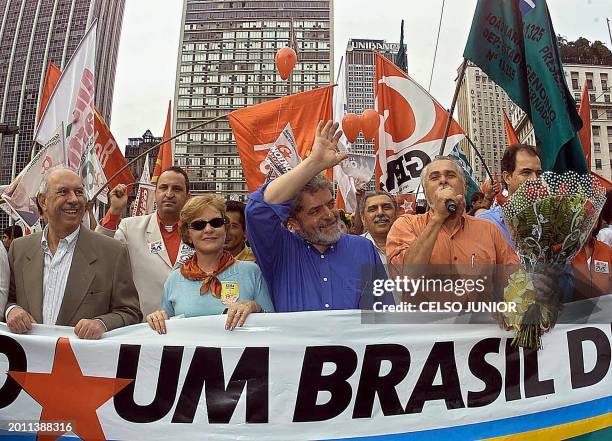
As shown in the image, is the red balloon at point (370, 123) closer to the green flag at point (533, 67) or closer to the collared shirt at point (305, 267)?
the green flag at point (533, 67)

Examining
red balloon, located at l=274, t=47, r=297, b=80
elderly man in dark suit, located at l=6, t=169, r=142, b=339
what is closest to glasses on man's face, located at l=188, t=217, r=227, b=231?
elderly man in dark suit, located at l=6, t=169, r=142, b=339

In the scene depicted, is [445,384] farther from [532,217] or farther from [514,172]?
[514,172]

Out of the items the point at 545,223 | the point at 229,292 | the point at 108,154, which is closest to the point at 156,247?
the point at 229,292

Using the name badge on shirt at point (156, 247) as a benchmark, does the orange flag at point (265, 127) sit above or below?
above

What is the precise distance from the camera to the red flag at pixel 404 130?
6.72m

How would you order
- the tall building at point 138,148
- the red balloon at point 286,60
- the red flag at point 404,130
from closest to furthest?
the red flag at point 404,130 → the red balloon at point 286,60 → the tall building at point 138,148

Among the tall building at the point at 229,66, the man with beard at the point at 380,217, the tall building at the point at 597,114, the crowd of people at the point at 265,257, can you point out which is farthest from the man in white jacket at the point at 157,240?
the tall building at the point at 229,66

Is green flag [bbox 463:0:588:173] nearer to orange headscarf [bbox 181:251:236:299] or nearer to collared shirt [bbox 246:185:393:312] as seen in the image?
collared shirt [bbox 246:185:393:312]

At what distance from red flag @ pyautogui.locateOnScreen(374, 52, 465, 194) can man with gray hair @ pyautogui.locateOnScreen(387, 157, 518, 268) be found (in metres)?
4.00

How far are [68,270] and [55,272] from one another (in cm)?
7

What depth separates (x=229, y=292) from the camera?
2.55m

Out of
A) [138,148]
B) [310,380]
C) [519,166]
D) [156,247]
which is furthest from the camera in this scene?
[138,148]

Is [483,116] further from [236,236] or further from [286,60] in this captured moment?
[236,236]

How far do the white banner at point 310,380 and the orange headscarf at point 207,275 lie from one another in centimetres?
22
